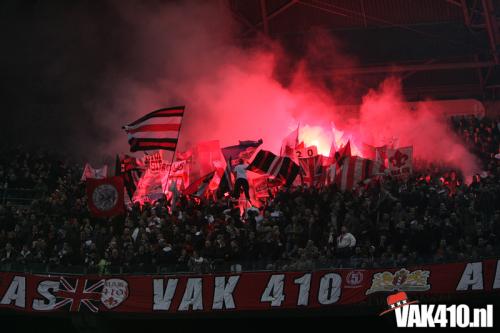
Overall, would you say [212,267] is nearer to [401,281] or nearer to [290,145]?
[401,281]

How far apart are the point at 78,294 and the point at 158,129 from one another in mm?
4747

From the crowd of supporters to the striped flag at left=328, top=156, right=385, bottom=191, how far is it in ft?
1.66

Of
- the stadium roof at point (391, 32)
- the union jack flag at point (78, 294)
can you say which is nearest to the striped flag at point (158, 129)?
the union jack flag at point (78, 294)

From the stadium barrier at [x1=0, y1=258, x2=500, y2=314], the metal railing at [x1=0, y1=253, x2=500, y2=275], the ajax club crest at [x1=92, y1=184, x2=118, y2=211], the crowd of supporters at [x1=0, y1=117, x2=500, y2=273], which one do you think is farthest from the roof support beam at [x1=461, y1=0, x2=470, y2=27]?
the stadium barrier at [x1=0, y1=258, x2=500, y2=314]

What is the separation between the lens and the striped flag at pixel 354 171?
Answer: 18.4m

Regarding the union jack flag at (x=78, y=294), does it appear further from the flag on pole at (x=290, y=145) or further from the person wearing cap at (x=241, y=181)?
the flag on pole at (x=290, y=145)

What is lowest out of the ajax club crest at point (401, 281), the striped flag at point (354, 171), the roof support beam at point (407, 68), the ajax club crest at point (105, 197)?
the ajax club crest at point (401, 281)

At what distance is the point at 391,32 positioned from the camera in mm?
25719

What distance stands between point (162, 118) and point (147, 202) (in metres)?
1.94

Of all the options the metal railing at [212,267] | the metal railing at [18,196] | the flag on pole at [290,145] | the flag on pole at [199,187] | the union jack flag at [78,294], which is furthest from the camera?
the metal railing at [18,196]

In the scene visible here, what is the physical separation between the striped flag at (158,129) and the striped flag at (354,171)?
3717 mm

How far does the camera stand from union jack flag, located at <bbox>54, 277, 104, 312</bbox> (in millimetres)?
→ 16438

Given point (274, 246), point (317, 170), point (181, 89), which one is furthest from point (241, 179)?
point (181, 89)

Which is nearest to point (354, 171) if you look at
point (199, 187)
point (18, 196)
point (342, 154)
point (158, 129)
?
point (342, 154)
